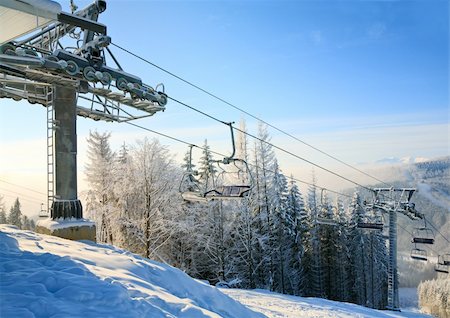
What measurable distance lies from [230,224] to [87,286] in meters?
21.5

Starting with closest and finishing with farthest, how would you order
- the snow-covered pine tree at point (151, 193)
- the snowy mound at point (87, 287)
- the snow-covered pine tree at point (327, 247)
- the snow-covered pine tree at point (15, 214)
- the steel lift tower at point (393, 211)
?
the snowy mound at point (87, 287)
the steel lift tower at point (393, 211)
the snow-covered pine tree at point (151, 193)
the snow-covered pine tree at point (327, 247)
the snow-covered pine tree at point (15, 214)

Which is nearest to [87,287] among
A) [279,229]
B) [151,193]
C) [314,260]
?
[151,193]

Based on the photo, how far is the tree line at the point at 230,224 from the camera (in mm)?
22859

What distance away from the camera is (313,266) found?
3384 cm

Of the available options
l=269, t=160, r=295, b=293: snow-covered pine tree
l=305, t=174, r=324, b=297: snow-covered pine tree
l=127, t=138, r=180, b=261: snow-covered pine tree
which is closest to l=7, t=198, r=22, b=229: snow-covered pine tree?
l=127, t=138, r=180, b=261: snow-covered pine tree

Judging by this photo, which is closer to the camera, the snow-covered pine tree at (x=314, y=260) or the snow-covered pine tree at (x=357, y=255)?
the snow-covered pine tree at (x=314, y=260)

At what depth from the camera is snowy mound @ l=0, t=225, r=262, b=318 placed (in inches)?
174

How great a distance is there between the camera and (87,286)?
16.7 ft

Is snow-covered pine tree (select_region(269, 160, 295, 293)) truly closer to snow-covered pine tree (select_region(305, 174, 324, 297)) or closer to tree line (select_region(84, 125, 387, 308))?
tree line (select_region(84, 125, 387, 308))

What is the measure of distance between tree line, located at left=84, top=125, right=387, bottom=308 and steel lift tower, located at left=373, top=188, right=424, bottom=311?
12.5ft

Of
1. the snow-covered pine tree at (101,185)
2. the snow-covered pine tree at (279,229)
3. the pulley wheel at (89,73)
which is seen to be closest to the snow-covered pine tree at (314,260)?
the snow-covered pine tree at (279,229)

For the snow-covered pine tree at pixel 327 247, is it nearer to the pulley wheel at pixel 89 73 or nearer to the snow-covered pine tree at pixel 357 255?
the snow-covered pine tree at pixel 357 255

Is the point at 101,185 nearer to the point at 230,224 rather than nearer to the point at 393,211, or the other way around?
the point at 230,224

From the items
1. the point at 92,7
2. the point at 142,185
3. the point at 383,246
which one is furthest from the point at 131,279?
the point at 383,246
